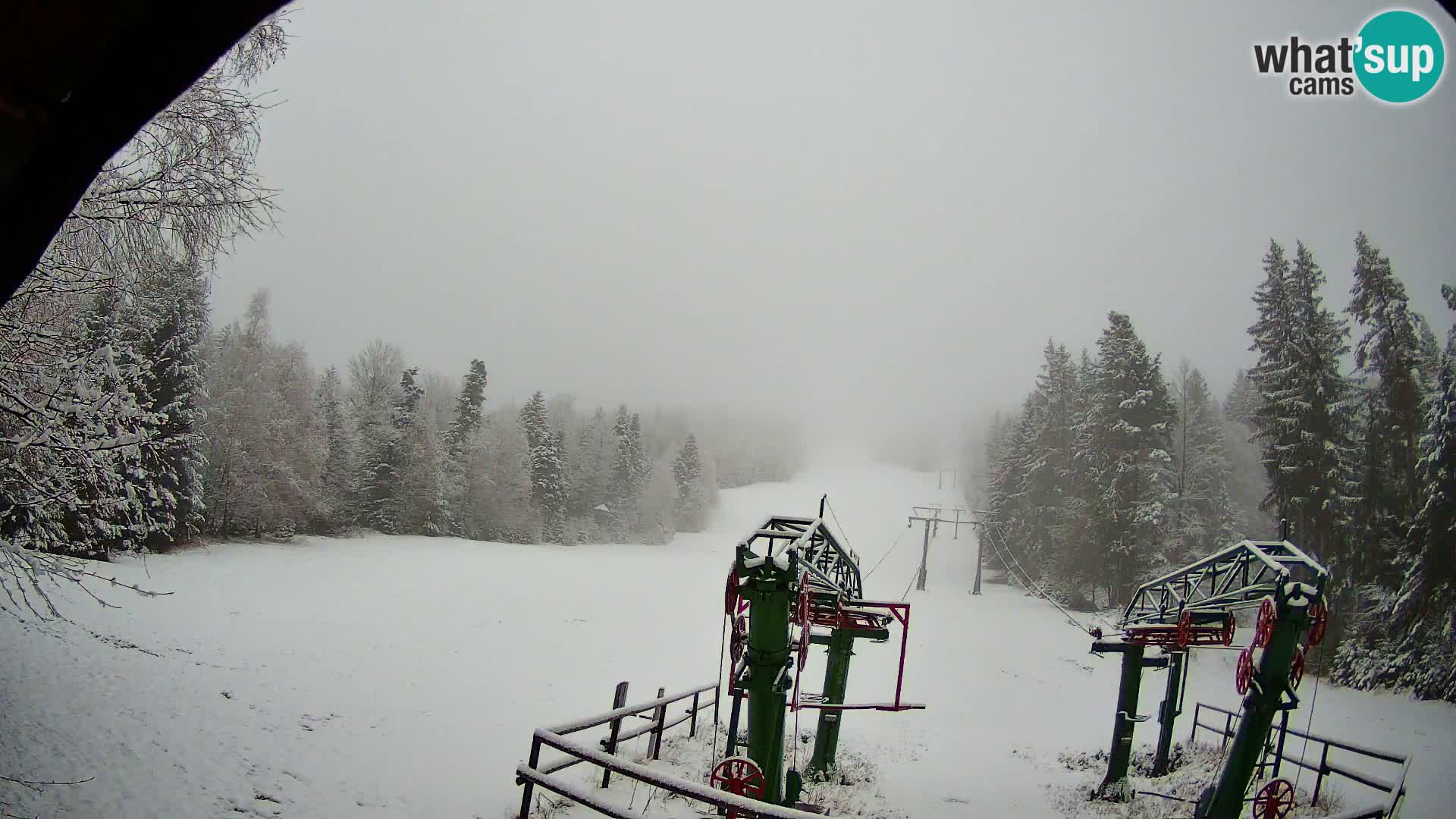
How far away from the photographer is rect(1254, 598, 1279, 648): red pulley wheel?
10.1m

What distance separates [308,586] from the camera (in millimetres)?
25109

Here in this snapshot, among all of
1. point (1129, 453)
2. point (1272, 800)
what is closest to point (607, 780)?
point (1272, 800)

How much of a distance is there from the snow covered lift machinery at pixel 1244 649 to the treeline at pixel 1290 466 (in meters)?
8.07

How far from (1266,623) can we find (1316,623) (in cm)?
68

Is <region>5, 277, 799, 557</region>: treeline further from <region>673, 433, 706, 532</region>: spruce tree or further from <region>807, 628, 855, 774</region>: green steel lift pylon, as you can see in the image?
<region>807, 628, 855, 774</region>: green steel lift pylon

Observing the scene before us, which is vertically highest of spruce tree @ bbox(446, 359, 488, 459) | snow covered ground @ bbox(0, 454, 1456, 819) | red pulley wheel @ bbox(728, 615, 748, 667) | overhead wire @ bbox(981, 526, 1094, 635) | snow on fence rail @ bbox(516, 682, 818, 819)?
spruce tree @ bbox(446, 359, 488, 459)

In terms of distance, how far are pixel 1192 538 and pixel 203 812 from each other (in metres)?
34.7

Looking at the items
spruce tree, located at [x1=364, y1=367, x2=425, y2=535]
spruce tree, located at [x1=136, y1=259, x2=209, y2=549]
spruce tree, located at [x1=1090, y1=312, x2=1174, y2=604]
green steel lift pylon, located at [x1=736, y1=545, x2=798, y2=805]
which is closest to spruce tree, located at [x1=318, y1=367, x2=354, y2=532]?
spruce tree, located at [x1=364, y1=367, x2=425, y2=535]

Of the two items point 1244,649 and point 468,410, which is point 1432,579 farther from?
point 468,410

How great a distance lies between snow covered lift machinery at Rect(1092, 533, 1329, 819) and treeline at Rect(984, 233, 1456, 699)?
8.07m

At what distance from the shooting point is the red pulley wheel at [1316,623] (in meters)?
9.86

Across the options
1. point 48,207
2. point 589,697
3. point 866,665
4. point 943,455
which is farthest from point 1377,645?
point 943,455

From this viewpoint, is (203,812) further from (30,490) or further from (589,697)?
(589,697)

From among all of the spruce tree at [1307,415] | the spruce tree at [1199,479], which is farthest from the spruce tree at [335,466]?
the spruce tree at [1307,415]
